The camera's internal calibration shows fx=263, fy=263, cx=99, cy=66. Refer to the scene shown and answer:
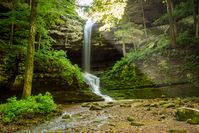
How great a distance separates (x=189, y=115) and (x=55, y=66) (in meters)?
10.8

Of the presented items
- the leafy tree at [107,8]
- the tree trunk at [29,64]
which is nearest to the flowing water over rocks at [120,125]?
the tree trunk at [29,64]

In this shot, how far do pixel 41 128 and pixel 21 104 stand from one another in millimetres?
1841

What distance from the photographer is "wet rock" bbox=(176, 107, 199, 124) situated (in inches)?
327

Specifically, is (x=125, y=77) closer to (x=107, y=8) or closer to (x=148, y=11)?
(x=107, y=8)

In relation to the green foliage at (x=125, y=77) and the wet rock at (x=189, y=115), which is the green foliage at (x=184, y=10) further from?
the wet rock at (x=189, y=115)

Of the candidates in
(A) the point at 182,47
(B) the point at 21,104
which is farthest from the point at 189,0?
(B) the point at 21,104

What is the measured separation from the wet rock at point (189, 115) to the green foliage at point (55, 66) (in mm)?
9917

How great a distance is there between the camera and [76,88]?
18016mm

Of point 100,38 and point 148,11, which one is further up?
point 148,11

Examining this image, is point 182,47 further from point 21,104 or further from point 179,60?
point 21,104

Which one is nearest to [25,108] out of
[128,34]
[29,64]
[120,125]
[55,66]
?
[29,64]

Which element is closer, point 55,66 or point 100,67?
point 55,66

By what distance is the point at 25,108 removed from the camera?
10.2 metres

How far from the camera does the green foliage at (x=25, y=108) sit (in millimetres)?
9780
